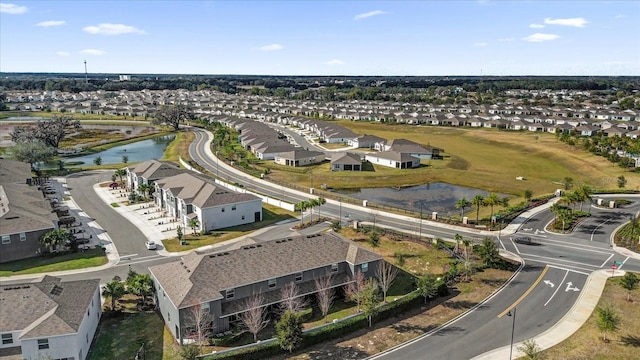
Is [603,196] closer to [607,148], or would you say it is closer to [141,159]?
[607,148]

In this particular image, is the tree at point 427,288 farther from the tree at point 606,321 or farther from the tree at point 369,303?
the tree at point 606,321

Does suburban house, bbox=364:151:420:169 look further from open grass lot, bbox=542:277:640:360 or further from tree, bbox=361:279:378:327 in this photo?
tree, bbox=361:279:378:327

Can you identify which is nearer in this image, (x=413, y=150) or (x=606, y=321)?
(x=606, y=321)

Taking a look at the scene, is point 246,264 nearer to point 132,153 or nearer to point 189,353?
point 189,353

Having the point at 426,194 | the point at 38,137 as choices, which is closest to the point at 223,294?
the point at 426,194

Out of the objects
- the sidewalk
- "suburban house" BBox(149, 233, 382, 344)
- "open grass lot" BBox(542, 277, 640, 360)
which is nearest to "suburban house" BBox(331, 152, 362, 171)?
"suburban house" BBox(149, 233, 382, 344)

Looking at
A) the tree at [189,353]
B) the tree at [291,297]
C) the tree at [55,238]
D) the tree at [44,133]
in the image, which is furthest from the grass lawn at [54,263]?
the tree at [44,133]

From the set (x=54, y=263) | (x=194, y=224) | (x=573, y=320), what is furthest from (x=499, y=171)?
(x=54, y=263)
